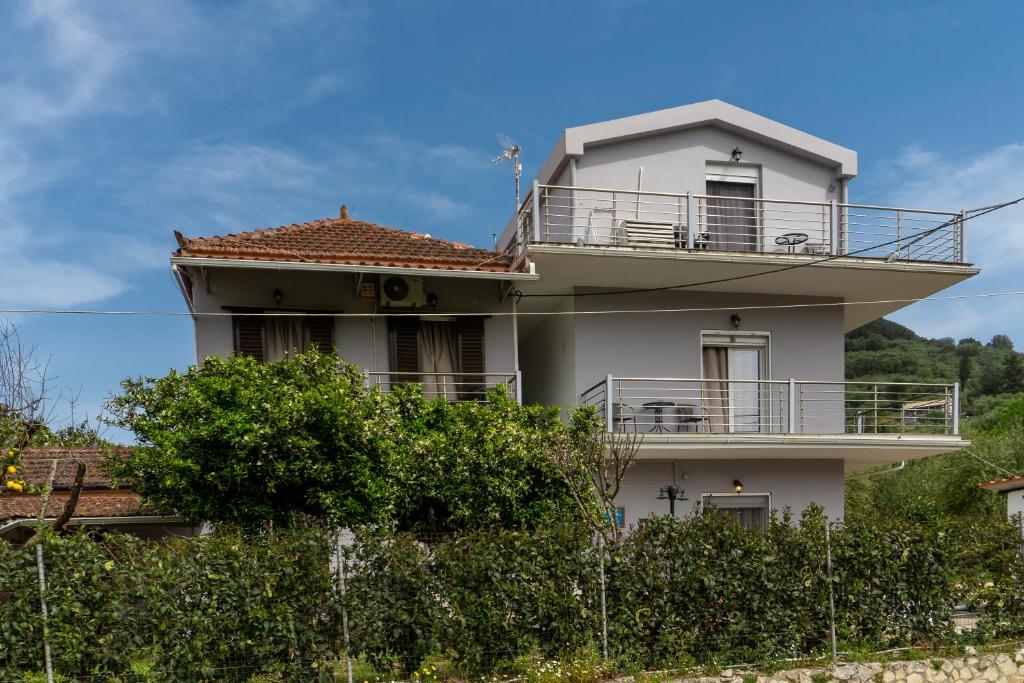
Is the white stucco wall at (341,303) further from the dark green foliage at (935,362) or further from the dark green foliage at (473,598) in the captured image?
the dark green foliage at (935,362)

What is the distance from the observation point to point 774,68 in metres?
13.6

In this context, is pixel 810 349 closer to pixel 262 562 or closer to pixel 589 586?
pixel 589 586

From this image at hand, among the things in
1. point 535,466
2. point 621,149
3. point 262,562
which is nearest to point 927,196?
point 621,149

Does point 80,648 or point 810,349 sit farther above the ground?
point 810,349

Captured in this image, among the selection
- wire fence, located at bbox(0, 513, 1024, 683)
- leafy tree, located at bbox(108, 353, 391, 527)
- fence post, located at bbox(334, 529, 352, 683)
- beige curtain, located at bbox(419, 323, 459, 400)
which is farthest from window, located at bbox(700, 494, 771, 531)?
fence post, located at bbox(334, 529, 352, 683)

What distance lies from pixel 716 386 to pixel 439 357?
17.2 ft

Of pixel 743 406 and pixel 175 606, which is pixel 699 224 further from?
pixel 175 606

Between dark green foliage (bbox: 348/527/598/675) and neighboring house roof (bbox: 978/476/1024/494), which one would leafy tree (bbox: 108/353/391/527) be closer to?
dark green foliage (bbox: 348/527/598/675)

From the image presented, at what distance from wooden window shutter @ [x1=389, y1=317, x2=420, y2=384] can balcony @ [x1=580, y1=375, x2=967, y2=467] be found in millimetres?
3031

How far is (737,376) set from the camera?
54.3 ft

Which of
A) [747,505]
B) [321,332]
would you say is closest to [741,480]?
[747,505]

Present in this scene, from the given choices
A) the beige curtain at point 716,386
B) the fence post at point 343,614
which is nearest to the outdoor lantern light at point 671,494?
the beige curtain at point 716,386

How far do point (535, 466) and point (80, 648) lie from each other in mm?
5774

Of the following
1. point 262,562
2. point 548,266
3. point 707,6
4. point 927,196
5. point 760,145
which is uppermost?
point 707,6
